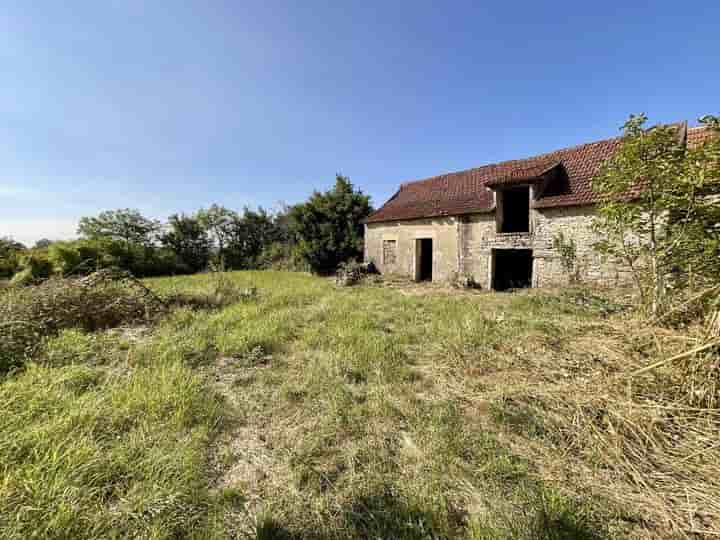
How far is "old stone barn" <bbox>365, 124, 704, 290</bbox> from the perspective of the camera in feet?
26.9

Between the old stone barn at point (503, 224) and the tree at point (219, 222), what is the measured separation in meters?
17.9

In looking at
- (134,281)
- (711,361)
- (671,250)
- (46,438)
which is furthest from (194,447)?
(134,281)

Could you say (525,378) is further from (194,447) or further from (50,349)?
(50,349)

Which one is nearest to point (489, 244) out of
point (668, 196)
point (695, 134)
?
point (695, 134)

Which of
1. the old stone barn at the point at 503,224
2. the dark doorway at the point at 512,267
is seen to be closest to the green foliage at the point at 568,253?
the old stone barn at the point at 503,224

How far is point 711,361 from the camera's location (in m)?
2.13

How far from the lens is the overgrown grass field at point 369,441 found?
1.62 meters

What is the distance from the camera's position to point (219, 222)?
85.1 ft

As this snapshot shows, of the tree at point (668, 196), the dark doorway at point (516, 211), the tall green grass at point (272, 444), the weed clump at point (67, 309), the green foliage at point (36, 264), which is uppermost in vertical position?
the dark doorway at point (516, 211)

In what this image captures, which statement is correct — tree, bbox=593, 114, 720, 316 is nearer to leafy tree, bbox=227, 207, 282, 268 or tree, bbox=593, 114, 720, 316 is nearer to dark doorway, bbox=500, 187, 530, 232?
dark doorway, bbox=500, 187, 530, 232

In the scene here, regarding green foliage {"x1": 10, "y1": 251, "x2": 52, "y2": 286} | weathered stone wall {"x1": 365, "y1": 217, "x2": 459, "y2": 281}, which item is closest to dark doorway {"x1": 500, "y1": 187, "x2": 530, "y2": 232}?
weathered stone wall {"x1": 365, "y1": 217, "x2": 459, "y2": 281}

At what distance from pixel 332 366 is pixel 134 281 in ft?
20.4

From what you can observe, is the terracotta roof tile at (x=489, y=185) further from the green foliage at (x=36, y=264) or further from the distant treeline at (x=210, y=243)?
the green foliage at (x=36, y=264)

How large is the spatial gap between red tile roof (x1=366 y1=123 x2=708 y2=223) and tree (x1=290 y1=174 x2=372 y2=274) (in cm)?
185
